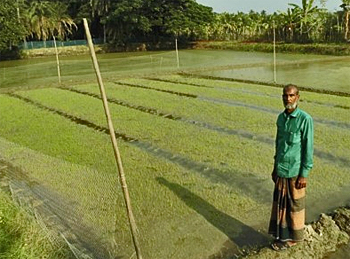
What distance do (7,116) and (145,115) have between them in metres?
4.05

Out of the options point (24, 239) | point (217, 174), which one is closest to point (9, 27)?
point (217, 174)

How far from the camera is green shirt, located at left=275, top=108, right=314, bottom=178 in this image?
11.1ft

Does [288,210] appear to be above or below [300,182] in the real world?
below

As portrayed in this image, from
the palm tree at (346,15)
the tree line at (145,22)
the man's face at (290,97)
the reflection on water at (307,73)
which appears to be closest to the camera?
the man's face at (290,97)

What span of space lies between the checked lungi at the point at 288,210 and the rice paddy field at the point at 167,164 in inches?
14.0

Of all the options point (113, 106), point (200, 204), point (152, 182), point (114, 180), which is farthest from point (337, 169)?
point (113, 106)

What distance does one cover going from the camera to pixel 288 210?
12.0 ft

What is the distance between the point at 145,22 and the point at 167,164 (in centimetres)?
2987

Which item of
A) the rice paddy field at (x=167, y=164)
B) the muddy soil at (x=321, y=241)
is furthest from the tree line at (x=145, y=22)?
the muddy soil at (x=321, y=241)

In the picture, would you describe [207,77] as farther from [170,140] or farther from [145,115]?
[170,140]

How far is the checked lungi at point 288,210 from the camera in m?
3.58

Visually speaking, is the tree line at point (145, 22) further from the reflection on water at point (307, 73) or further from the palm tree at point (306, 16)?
the reflection on water at point (307, 73)

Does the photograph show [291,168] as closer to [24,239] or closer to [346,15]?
[24,239]

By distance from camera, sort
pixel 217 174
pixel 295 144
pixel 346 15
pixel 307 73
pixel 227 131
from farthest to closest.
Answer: pixel 346 15, pixel 307 73, pixel 227 131, pixel 217 174, pixel 295 144
